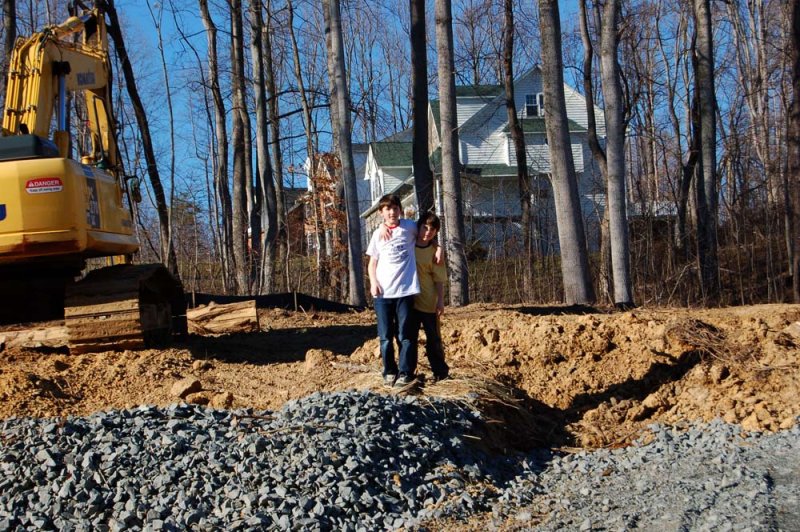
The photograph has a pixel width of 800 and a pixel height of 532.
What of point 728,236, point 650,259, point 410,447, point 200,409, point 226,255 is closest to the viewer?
point 410,447

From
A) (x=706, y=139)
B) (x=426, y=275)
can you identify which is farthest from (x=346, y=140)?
(x=426, y=275)

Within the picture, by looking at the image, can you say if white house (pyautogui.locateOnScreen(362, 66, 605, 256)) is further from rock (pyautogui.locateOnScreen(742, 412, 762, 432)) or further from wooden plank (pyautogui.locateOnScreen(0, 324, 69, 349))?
rock (pyautogui.locateOnScreen(742, 412, 762, 432))

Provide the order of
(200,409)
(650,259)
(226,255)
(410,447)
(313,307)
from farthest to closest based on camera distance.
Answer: (226,255)
(650,259)
(313,307)
(200,409)
(410,447)

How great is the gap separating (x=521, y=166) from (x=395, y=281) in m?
16.4

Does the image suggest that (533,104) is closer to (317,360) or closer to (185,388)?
(317,360)

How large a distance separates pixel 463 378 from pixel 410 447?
1.50 m

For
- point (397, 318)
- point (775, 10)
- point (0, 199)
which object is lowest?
point (397, 318)

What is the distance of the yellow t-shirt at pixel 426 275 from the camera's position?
23.5ft

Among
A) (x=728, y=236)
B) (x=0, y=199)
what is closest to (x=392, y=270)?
(x=0, y=199)

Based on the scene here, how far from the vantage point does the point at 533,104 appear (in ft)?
122

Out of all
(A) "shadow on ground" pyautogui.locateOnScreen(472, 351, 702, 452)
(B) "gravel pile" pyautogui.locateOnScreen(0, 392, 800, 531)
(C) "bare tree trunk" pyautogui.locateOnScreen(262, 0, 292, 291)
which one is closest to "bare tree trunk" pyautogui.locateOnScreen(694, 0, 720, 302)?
(C) "bare tree trunk" pyautogui.locateOnScreen(262, 0, 292, 291)

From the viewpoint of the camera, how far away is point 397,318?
279 inches

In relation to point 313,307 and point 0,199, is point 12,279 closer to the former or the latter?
point 0,199

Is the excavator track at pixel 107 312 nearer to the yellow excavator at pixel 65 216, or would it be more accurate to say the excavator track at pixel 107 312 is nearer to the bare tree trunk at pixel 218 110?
the yellow excavator at pixel 65 216
